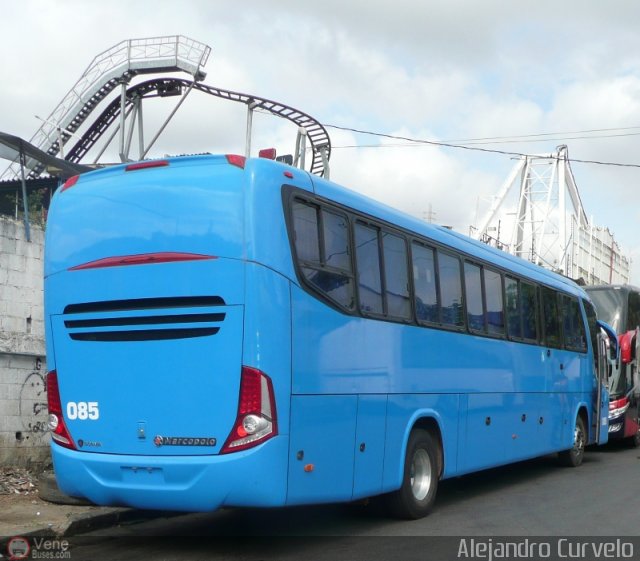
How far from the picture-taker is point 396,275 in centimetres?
884

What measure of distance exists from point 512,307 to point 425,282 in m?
2.95

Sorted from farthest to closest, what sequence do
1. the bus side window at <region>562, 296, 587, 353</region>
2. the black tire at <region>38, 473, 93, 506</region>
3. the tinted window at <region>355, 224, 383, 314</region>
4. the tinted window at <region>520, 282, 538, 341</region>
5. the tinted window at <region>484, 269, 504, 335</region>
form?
the bus side window at <region>562, 296, 587, 353</region>
the tinted window at <region>520, 282, 538, 341</region>
the tinted window at <region>484, 269, 504, 335</region>
the black tire at <region>38, 473, 93, 506</region>
the tinted window at <region>355, 224, 383, 314</region>

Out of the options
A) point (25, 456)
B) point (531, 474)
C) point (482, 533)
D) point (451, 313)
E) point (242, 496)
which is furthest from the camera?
point (531, 474)

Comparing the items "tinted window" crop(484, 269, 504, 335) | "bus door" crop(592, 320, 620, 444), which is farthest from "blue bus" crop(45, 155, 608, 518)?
"bus door" crop(592, 320, 620, 444)

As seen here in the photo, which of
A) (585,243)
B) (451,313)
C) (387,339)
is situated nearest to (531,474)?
(451,313)

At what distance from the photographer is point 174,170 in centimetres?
745

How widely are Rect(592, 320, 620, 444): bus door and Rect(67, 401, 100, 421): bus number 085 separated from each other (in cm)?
1061

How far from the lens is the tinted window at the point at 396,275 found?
867 cm

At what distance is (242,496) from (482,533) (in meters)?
2.89

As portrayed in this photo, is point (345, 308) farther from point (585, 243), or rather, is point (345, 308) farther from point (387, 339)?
point (585, 243)

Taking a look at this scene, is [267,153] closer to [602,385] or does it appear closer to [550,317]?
[550,317]

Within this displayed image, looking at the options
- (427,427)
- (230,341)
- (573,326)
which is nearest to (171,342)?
(230,341)

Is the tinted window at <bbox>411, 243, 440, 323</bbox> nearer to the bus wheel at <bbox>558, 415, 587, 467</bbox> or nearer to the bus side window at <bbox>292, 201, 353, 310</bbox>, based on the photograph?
the bus side window at <bbox>292, 201, 353, 310</bbox>

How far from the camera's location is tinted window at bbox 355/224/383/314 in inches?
321
